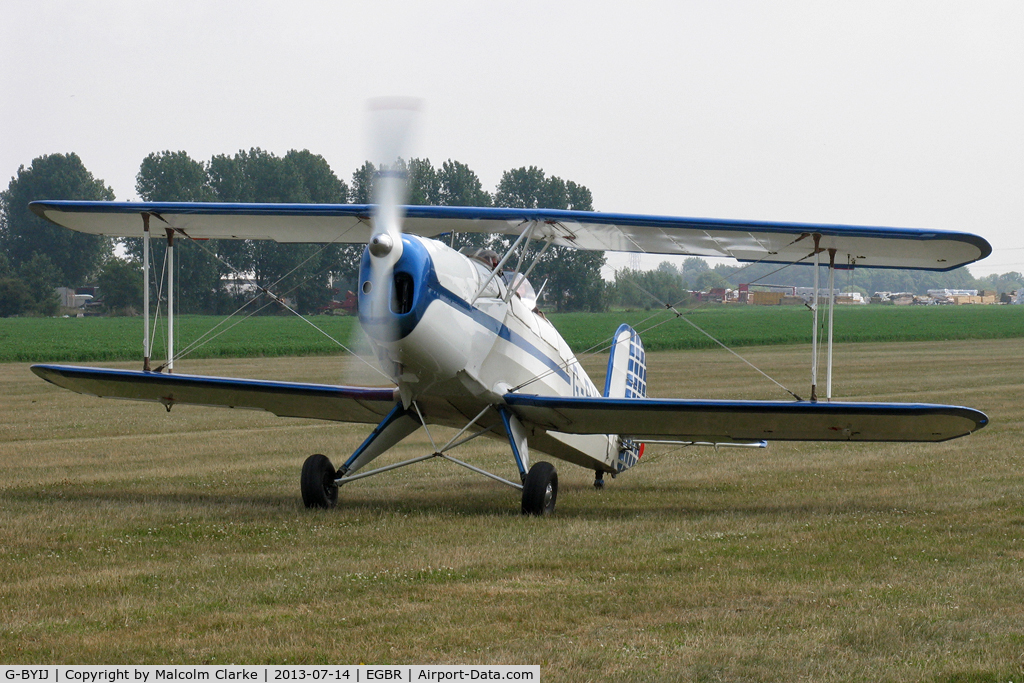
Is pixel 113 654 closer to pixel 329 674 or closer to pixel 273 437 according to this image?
pixel 329 674

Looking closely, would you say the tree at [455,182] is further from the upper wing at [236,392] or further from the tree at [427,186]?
the upper wing at [236,392]

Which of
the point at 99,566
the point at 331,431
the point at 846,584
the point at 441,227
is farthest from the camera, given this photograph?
the point at 331,431

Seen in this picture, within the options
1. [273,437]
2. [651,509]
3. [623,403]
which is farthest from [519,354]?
[273,437]

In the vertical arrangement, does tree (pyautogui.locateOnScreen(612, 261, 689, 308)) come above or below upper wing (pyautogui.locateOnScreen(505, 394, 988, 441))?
above

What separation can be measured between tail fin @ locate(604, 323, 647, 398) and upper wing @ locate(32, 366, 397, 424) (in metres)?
2.87

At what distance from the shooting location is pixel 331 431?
651 inches

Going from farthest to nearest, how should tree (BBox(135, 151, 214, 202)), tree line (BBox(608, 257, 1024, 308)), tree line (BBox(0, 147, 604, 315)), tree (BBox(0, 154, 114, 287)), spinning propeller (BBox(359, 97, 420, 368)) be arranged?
tree (BBox(0, 154, 114, 287)) → tree (BBox(135, 151, 214, 202)) → tree line (BBox(0, 147, 604, 315)) → tree line (BBox(608, 257, 1024, 308)) → spinning propeller (BBox(359, 97, 420, 368))

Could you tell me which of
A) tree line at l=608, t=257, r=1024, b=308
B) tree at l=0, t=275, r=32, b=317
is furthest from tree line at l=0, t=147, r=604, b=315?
tree line at l=608, t=257, r=1024, b=308

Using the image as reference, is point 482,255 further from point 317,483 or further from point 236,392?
point 236,392

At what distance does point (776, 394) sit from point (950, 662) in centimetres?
1720

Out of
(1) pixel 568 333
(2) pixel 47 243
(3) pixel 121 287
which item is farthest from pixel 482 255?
(2) pixel 47 243

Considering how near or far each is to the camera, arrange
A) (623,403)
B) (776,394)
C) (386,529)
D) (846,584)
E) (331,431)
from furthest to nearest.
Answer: (776,394) → (331,431) → (623,403) → (386,529) → (846,584)

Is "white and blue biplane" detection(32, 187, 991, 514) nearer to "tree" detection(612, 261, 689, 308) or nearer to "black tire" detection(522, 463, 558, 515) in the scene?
"black tire" detection(522, 463, 558, 515)

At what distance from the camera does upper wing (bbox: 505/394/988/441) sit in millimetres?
9180
